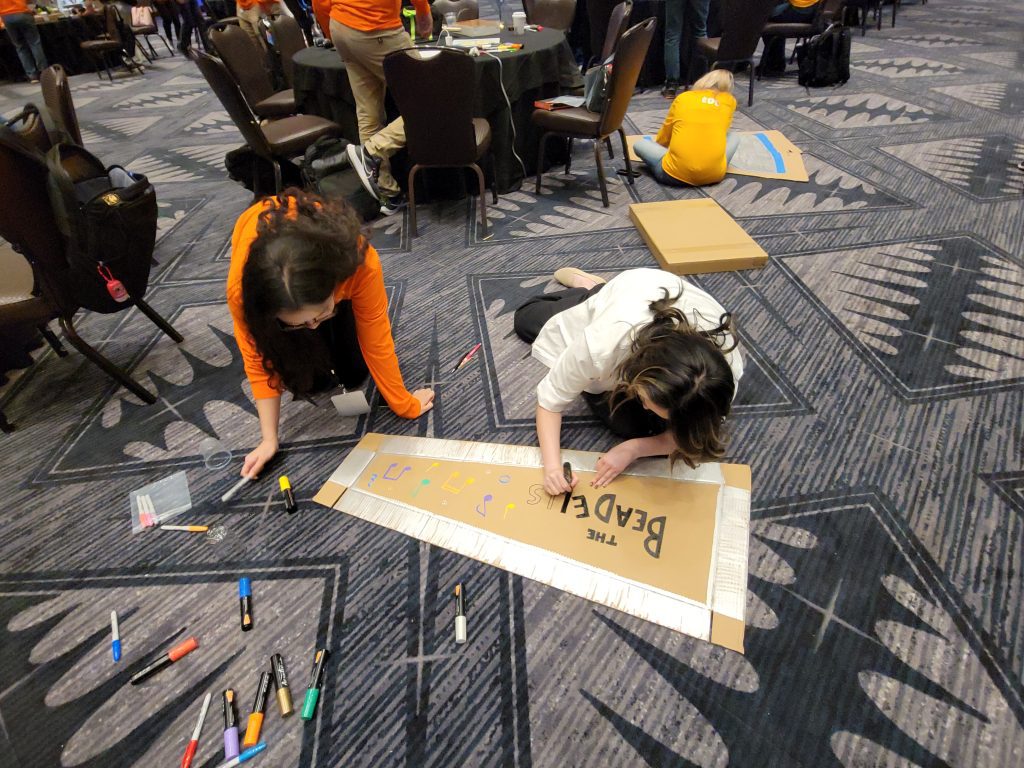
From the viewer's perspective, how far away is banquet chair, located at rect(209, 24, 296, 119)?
9.29 ft

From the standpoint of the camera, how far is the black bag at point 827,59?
12.6 feet

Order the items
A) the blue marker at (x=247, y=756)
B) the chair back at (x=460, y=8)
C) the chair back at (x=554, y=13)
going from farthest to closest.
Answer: the chair back at (x=460, y=8) → the chair back at (x=554, y=13) → the blue marker at (x=247, y=756)

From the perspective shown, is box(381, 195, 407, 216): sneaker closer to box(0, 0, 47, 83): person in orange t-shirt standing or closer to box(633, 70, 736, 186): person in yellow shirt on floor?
box(633, 70, 736, 186): person in yellow shirt on floor

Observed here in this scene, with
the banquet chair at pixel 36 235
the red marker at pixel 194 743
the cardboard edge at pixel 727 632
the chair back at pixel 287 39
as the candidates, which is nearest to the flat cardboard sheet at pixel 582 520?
the cardboard edge at pixel 727 632

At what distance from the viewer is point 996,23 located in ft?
17.8

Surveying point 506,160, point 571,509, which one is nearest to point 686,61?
point 506,160

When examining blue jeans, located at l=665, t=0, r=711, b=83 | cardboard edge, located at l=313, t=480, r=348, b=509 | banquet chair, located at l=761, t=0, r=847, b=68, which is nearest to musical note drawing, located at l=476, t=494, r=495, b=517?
cardboard edge, located at l=313, t=480, r=348, b=509

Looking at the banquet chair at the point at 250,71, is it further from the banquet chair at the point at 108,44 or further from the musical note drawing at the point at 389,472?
the banquet chair at the point at 108,44

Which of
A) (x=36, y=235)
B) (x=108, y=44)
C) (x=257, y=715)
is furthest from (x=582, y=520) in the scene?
(x=108, y=44)

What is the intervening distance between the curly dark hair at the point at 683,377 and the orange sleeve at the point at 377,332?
0.68 m

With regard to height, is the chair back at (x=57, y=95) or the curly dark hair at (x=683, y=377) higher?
the chair back at (x=57, y=95)

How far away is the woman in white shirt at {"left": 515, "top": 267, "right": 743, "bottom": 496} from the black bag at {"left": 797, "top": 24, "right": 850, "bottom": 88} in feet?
13.1

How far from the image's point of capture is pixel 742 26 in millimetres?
3375

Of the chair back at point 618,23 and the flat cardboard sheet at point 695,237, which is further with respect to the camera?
the chair back at point 618,23
